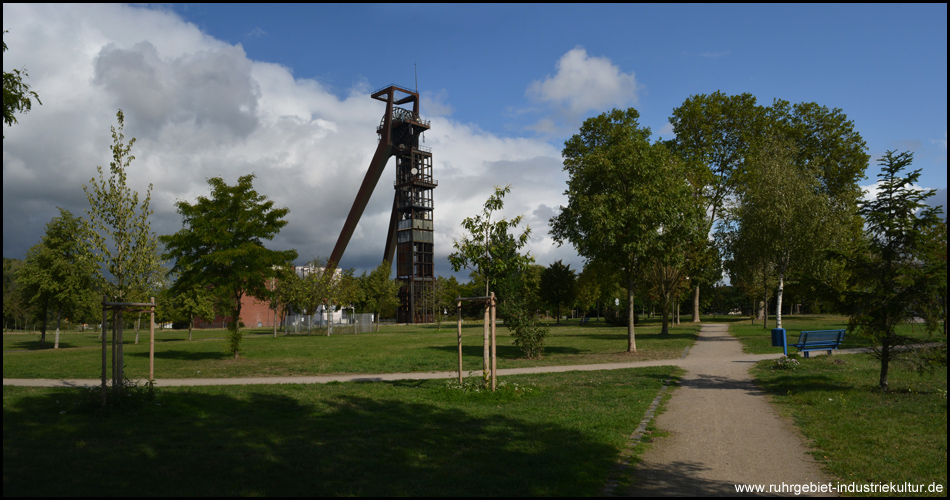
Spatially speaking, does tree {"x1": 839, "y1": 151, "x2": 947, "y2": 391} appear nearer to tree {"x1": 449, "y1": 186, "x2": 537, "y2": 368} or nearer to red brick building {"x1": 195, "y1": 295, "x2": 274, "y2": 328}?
tree {"x1": 449, "y1": 186, "x2": 537, "y2": 368}

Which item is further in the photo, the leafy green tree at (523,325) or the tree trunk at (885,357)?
the leafy green tree at (523,325)

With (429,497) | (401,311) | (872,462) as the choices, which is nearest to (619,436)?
(872,462)

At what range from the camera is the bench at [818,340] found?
1644 cm

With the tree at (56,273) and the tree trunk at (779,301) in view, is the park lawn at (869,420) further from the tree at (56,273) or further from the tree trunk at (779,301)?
the tree at (56,273)

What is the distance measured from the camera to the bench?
16.4 metres

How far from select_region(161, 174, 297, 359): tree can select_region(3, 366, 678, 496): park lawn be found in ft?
30.9

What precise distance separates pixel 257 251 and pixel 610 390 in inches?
557

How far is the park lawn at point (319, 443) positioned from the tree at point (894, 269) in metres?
4.56

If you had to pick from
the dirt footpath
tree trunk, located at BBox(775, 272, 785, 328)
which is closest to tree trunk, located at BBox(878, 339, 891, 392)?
the dirt footpath

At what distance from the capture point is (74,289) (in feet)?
99.0

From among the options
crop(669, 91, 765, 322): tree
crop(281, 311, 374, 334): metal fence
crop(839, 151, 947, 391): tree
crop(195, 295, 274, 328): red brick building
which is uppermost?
crop(669, 91, 765, 322): tree

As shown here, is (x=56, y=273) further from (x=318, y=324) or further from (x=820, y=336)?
(x=820, y=336)

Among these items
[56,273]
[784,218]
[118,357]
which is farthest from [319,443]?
[56,273]

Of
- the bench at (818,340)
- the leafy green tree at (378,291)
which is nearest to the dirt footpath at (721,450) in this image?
the bench at (818,340)
